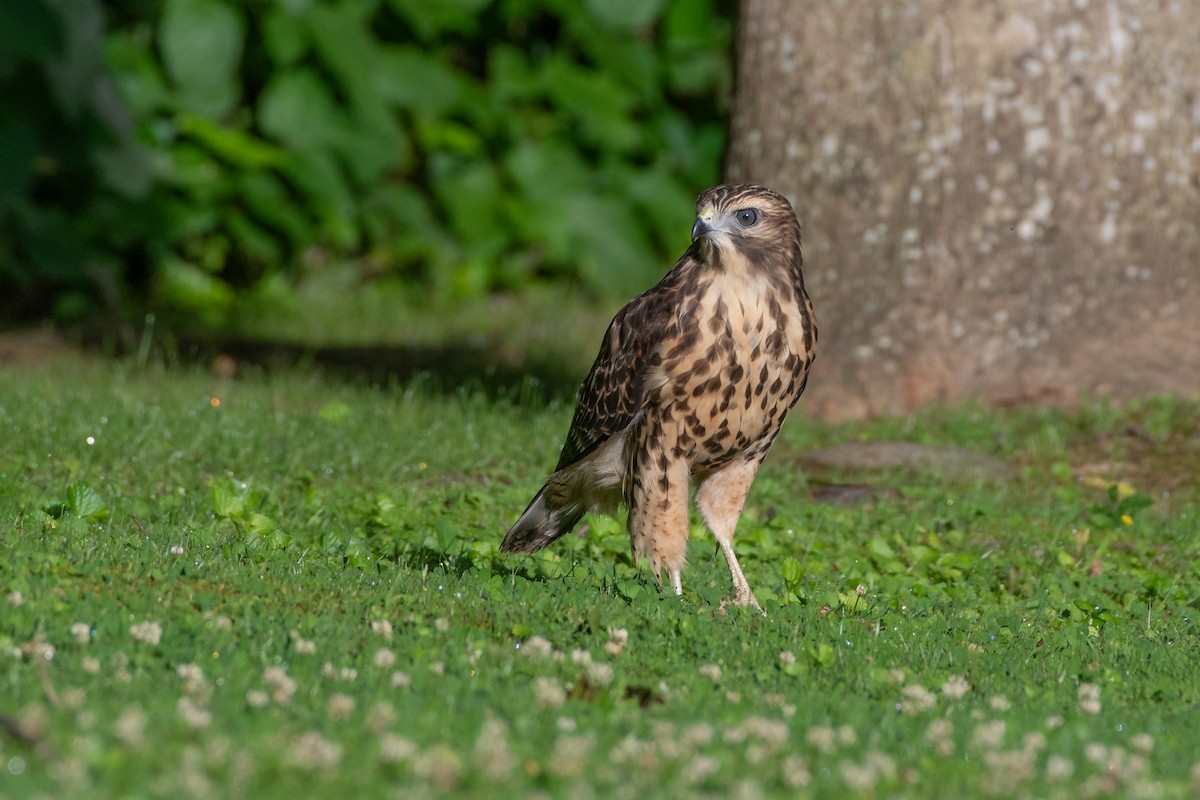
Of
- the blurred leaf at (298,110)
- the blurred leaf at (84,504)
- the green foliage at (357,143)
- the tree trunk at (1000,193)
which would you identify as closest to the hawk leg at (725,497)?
the blurred leaf at (84,504)

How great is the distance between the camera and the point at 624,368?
5676 mm

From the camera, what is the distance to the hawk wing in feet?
18.4

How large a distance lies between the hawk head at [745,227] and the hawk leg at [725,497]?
0.76 meters

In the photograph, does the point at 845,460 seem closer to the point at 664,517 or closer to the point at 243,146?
the point at 664,517

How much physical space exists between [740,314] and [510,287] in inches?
308

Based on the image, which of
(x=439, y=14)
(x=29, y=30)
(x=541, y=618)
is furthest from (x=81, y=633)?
(x=439, y=14)

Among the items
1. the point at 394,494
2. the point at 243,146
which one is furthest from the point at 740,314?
the point at 243,146

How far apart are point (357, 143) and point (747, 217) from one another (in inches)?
262

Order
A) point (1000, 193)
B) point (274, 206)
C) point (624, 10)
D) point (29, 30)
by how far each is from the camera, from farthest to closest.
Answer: point (274, 206)
point (624, 10)
point (29, 30)
point (1000, 193)

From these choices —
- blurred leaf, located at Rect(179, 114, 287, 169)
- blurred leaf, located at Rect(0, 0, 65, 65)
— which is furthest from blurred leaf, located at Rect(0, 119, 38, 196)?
blurred leaf, located at Rect(179, 114, 287, 169)

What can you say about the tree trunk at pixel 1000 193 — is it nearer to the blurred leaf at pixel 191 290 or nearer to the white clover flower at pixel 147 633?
the white clover flower at pixel 147 633

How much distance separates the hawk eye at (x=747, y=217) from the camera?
561 centimetres

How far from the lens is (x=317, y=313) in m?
12.4

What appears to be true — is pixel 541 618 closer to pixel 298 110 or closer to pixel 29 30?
pixel 29 30
